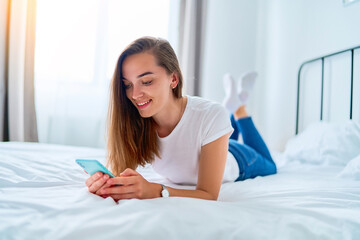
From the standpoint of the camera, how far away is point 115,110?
1094mm

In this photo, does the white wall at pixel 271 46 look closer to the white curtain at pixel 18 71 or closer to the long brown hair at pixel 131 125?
the long brown hair at pixel 131 125

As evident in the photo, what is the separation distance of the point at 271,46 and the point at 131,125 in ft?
7.01

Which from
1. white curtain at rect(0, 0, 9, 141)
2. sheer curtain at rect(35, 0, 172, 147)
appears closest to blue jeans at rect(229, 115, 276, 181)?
sheer curtain at rect(35, 0, 172, 147)

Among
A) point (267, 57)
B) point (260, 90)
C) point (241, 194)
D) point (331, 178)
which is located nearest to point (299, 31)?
point (267, 57)

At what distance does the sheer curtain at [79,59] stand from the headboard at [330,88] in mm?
1469

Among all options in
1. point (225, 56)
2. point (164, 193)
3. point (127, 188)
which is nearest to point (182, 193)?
point (164, 193)

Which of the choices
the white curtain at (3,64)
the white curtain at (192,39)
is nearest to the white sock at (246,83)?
the white curtain at (192,39)

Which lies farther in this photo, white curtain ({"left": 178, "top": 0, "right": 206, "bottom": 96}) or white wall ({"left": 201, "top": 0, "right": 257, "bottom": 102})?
white wall ({"left": 201, "top": 0, "right": 257, "bottom": 102})

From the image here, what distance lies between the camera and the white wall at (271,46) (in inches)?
81.0

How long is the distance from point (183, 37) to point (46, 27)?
1226 mm

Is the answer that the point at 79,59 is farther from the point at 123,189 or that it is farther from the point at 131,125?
the point at 123,189

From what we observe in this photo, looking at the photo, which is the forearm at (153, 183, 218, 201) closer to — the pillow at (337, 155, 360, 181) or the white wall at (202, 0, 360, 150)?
the pillow at (337, 155, 360, 181)

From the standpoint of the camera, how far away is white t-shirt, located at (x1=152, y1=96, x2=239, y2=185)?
3.19 feet

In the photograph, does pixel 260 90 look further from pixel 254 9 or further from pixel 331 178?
pixel 331 178
